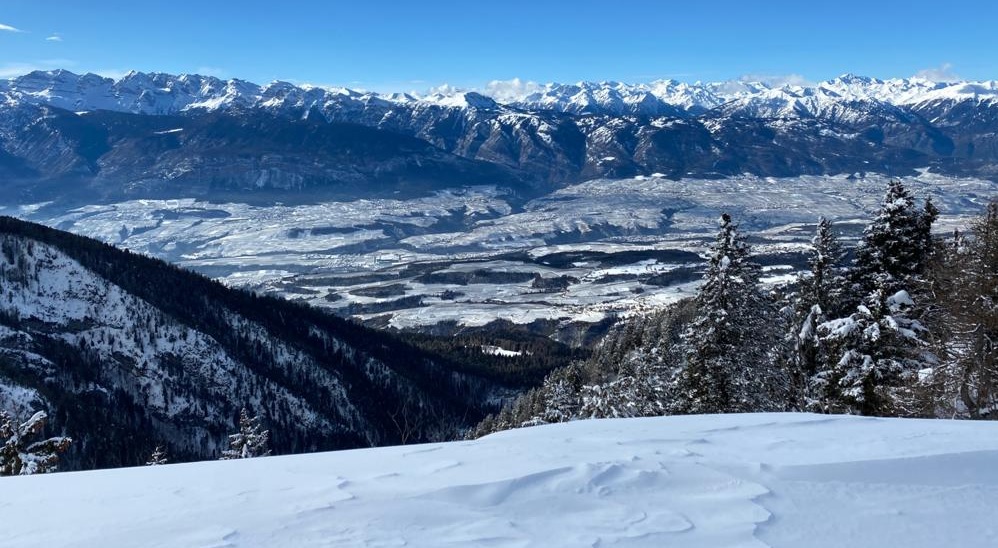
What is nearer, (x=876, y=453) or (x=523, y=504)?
(x=523, y=504)

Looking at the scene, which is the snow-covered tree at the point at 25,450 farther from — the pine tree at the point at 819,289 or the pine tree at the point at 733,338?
the pine tree at the point at 819,289

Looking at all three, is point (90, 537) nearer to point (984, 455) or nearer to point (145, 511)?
point (145, 511)

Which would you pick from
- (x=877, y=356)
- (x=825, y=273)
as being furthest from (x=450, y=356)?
(x=877, y=356)

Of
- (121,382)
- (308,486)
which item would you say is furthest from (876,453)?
(121,382)

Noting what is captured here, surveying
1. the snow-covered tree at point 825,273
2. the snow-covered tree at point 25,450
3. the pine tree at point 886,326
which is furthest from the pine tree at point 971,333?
the snow-covered tree at point 25,450

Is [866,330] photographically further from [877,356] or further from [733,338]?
[733,338]
